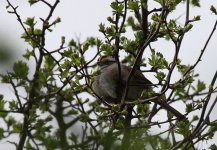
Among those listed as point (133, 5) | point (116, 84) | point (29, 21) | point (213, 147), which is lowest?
point (213, 147)

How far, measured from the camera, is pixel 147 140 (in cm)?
223

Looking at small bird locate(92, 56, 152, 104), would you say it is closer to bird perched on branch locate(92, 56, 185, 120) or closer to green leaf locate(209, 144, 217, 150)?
bird perched on branch locate(92, 56, 185, 120)

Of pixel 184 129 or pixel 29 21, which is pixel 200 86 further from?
pixel 29 21

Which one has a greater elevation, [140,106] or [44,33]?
[44,33]

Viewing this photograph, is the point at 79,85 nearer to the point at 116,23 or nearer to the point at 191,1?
the point at 116,23

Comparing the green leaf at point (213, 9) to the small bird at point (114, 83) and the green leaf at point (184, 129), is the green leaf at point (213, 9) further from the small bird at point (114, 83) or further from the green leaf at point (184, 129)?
the small bird at point (114, 83)

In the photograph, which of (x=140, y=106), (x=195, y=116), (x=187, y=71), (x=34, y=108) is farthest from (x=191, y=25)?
(x=34, y=108)

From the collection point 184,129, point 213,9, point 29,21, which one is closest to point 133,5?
point 213,9

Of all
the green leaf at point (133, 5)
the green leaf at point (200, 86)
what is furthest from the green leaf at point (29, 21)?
the green leaf at point (200, 86)

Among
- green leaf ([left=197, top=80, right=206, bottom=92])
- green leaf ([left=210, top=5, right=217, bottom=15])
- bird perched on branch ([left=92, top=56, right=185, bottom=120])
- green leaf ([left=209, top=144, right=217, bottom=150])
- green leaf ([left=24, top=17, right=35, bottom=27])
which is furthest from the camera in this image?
green leaf ([left=197, top=80, right=206, bottom=92])

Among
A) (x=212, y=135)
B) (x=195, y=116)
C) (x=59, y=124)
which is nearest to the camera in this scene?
(x=59, y=124)

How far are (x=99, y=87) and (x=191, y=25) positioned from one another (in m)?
2.40

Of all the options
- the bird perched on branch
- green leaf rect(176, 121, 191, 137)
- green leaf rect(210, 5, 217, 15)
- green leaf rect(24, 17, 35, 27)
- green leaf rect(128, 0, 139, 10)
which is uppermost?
green leaf rect(24, 17, 35, 27)

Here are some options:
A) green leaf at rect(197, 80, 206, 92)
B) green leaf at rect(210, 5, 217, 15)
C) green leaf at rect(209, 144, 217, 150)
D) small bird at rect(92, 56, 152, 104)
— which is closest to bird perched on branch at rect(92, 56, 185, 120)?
small bird at rect(92, 56, 152, 104)
